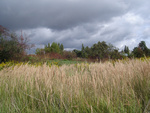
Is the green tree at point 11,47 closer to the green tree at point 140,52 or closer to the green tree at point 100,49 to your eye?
the green tree at point 100,49

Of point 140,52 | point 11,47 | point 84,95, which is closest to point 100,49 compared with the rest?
point 140,52

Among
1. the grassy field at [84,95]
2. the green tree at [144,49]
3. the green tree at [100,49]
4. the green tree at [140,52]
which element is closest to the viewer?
the grassy field at [84,95]

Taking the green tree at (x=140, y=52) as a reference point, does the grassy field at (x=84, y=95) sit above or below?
below

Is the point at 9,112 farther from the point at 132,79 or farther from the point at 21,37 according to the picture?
the point at 21,37

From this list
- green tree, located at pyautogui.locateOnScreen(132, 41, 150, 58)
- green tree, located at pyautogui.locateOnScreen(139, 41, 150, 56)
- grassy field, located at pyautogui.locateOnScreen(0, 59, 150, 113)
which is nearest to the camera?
grassy field, located at pyautogui.locateOnScreen(0, 59, 150, 113)

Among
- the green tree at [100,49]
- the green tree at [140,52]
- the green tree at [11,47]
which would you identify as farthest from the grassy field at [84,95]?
the green tree at [140,52]

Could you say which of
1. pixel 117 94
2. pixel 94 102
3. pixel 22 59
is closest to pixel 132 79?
pixel 117 94

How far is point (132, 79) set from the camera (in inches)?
103

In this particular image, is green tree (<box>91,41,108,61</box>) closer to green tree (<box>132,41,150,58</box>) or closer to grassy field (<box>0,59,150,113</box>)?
green tree (<box>132,41,150,58</box>)

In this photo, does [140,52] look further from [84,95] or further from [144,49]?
[84,95]

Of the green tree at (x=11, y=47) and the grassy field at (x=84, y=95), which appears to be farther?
the green tree at (x=11, y=47)

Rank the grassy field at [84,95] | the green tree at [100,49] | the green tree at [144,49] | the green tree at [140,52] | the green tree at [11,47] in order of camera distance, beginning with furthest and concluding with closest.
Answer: the green tree at [144,49], the green tree at [140,52], the green tree at [100,49], the green tree at [11,47], the grassy field at [84,95]

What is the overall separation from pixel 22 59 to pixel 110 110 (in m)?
8.38

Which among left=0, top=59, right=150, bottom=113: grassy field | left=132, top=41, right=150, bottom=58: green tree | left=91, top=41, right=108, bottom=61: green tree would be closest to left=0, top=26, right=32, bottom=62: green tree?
left=0, top=59, right=150, bottom=113: grassy field
